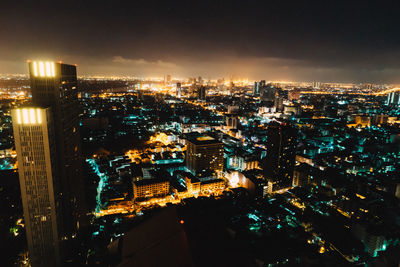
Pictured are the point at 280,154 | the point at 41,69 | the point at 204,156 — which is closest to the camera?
the point at 41,69

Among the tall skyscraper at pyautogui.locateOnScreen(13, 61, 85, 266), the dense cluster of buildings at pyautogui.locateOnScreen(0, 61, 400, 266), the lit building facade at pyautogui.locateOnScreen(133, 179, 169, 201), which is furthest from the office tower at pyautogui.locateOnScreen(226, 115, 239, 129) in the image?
the tall skyscraper at pyautogui.locateOnScreen(13, 61, 85, 266)

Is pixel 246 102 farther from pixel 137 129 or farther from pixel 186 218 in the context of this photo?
pixel 186 218

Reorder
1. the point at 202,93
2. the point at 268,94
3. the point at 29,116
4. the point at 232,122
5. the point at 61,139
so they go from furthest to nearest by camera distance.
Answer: the point at 268,94, the point at 202,93, the point at 232,122, the point at 61,139, the point at 29,116

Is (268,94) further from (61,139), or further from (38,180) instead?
(38,180)

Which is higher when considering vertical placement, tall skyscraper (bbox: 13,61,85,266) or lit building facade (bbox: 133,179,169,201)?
tall skyscraper (bbox: 13,61,85,266)

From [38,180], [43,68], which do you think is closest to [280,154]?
[38,180]

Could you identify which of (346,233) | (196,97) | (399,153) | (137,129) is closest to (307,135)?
(399,153)

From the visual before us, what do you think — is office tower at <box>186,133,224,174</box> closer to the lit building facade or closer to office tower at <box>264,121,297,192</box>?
the lit building facade

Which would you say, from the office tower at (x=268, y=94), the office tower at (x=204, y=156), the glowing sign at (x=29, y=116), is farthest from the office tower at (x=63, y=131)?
the office tower at (x=268, y=94)
